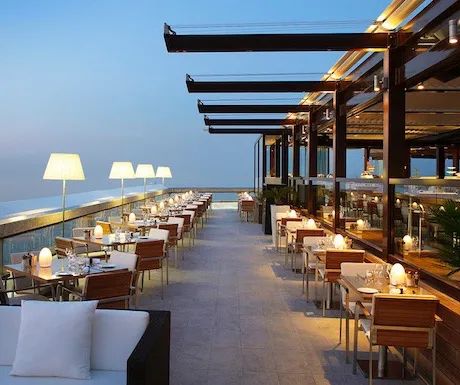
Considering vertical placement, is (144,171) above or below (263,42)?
below

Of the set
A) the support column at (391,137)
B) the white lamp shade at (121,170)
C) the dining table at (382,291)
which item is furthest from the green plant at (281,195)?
the dining table at (382,291)

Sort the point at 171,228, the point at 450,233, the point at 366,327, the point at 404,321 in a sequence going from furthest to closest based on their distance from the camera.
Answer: the point at 171,228 → the point at 366,327 → the point at 450,233 → the point at 404,321

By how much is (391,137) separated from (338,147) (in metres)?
3.28

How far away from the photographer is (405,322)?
3791 mm

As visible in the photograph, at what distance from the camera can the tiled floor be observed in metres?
Answer: 4.19

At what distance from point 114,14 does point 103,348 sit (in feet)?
64.3

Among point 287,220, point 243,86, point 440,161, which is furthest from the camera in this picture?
point 440,161

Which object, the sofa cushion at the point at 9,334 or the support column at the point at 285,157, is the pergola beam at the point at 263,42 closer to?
the sofa cushion at the point at 9,334

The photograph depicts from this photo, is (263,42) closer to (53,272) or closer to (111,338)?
(53,272)

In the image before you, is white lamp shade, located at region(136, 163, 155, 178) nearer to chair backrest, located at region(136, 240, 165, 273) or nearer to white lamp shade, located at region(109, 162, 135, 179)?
→ white lamp shade, located at region(109, 162, 135, 179)

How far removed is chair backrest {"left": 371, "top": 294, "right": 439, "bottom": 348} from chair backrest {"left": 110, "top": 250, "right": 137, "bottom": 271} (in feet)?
7.55

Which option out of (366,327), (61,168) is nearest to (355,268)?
(366,327)

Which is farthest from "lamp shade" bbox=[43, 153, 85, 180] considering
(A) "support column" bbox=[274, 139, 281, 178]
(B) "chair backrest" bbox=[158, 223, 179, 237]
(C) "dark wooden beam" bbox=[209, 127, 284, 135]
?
(A) "support column" bbox=[274, 139, 281, 178]

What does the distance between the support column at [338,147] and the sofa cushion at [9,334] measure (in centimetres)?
666
